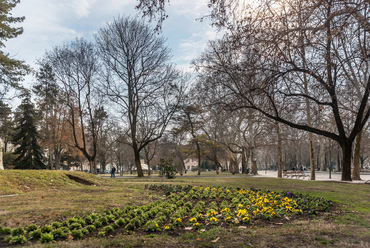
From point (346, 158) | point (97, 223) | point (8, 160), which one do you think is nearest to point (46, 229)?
point (97, 223)

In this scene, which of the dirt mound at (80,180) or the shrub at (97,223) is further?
the dirt mound at (80,180)

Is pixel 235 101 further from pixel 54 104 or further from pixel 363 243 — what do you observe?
pixel 54 104

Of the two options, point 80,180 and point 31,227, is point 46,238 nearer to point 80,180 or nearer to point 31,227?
point 31,227

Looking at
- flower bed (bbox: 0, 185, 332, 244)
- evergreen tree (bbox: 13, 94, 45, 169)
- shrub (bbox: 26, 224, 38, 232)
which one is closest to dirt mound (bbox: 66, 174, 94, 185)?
flower bed (bbox: 0, 185, 332, 244)

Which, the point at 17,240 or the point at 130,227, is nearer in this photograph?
the point at 17,240

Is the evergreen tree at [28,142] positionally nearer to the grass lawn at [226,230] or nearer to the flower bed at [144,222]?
the grass lawn at [226,230]

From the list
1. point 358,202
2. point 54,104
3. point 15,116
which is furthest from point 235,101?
point 15,116

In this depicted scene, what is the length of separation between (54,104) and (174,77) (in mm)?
19845

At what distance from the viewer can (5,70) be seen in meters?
21.9

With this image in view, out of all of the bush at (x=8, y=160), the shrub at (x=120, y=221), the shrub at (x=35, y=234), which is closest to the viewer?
the shrub at (x=35, y=234)

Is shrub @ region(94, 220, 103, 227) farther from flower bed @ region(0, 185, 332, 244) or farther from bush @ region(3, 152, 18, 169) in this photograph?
bush @ region(3, 152, 18, 169)

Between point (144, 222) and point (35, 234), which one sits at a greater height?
point (35, 234)

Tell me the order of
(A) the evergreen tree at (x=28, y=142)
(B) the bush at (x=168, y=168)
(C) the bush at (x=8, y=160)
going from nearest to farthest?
(B) the bush at (x=168, y=168) < (A) the evergreen tree at (x=28, y=142) < (C) the bush at (x=8, y=160)

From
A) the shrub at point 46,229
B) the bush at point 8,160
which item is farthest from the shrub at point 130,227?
the bush at point 8,160
